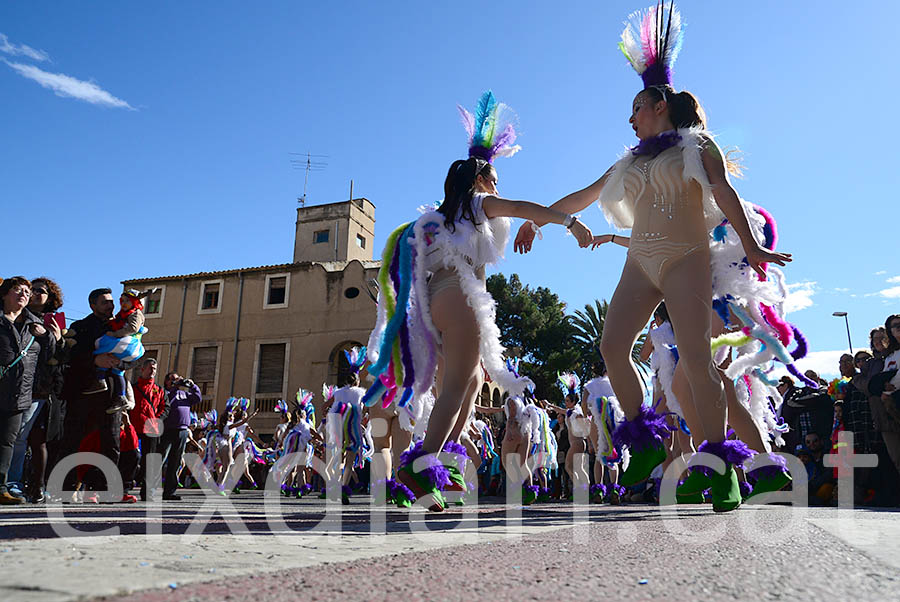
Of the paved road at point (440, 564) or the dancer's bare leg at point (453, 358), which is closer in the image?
the paved road at point (440, 564)

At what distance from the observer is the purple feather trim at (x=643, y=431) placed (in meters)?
3.08

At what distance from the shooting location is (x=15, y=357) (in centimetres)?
456

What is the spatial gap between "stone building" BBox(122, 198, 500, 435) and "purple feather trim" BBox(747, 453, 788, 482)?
81.4 feet

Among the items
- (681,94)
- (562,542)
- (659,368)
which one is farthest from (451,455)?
(659,368)

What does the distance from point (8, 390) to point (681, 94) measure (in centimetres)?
469

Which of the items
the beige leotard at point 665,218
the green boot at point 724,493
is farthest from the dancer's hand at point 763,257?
the green boot at point 724,493

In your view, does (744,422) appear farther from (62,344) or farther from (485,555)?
(62,344)

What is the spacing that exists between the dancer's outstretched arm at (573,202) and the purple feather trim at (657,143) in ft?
0.78

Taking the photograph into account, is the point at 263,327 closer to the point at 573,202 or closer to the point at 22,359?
the point at 22,359

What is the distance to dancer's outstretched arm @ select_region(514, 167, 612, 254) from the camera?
377 centimetres

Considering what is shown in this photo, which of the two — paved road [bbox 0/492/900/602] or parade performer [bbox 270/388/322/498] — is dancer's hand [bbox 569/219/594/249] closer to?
paved road [bbox 0/492/900/602]

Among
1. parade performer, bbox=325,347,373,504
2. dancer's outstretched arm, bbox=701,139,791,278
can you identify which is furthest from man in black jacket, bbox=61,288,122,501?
dancer's outstretched arm, bbox=701,139,791,278

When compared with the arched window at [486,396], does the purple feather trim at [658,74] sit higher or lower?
lower

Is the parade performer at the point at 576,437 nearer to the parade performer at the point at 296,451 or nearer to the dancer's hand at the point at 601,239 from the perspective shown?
the parade performer at the point at 296,451
